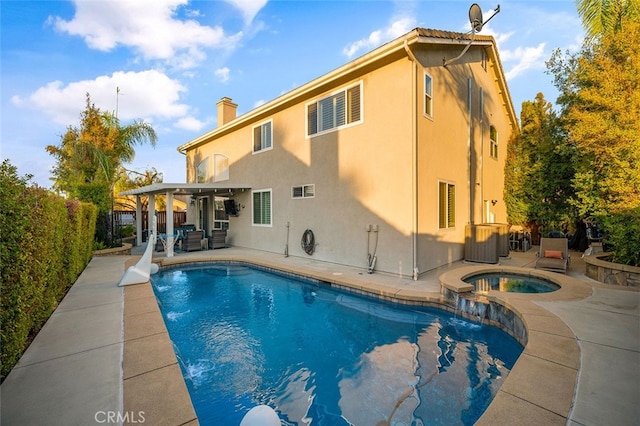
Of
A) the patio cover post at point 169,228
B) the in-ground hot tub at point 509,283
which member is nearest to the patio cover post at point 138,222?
the patio cover post at point 169,228

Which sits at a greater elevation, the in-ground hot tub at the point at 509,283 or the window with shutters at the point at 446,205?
the window with shutters at the point at 446,205

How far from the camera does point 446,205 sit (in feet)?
30.2

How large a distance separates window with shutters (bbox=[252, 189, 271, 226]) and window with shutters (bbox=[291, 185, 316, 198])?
168 cm

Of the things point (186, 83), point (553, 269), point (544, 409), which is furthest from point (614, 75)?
point (186, 83)

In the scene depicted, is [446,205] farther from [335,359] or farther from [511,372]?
[511,372]

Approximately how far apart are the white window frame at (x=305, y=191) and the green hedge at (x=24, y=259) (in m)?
6.84

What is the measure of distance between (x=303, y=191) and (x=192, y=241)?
6076 mm

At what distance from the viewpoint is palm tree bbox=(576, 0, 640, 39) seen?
9217mm

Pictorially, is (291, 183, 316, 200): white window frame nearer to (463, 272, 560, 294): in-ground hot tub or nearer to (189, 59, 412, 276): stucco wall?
(189, 59, 412, 276): stucco wall

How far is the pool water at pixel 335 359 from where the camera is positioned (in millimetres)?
3330

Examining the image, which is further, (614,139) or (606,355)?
(614,139)

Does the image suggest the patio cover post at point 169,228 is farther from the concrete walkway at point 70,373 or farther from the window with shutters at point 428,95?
the window with shutters at point 428,95

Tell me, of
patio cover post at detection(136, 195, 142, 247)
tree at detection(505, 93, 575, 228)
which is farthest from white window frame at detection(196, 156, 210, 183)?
tree at detection(505, 93, 575, 228)

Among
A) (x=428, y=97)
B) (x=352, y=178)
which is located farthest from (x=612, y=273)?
(x=352, y=178)
